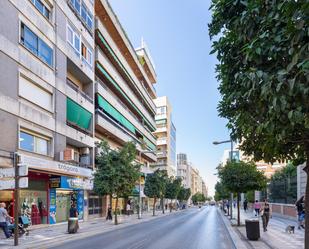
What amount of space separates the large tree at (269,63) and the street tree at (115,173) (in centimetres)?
2653

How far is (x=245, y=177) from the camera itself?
28281mm

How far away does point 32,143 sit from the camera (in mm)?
28031

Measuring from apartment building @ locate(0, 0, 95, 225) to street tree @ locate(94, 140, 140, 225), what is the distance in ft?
6.13

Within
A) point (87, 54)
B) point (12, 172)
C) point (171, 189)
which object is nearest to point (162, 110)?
point (171, 189)

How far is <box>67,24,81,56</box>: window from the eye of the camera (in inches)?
1374

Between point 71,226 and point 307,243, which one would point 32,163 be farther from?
point 307,243

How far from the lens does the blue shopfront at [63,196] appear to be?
3163 centimetres

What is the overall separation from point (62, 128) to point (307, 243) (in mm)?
26168

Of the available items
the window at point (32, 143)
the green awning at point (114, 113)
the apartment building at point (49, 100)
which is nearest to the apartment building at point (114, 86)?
the green awning at point (114, 113)

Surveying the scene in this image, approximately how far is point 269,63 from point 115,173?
29094 millimetres

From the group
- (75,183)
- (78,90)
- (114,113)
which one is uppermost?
(78,90)

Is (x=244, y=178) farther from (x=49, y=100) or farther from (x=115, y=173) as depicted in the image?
(x=49, y=100)

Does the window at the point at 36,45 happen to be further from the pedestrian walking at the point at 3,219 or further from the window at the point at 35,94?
the pedestrian walking at the point at 3,219

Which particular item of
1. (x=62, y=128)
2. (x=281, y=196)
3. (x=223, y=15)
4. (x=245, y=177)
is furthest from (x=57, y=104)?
(x=223, y=15)
